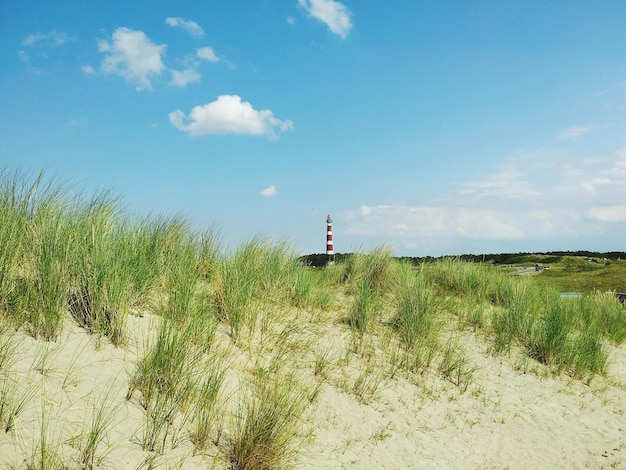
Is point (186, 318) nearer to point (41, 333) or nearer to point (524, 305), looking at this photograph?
point (41, 333)

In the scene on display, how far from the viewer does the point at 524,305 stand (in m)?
8.63

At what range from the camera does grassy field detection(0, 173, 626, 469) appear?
360 centimetres

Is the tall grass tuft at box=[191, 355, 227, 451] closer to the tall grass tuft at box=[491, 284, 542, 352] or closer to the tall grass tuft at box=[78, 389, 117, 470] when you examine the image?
the tall grass tuft at box=[78, 389, 117, 470]

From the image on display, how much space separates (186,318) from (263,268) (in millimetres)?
2010

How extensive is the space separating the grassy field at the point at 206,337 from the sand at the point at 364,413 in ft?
0.10

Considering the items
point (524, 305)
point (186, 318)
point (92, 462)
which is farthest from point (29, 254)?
point (524, 305)

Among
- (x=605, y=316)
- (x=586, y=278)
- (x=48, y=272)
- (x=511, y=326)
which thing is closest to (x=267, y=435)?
(x=48, y=272)

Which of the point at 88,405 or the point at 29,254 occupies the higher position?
the point at 29,254

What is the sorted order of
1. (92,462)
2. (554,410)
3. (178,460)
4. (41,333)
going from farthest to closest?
(554,410) < (41,333) < (178,460) < (92,462)

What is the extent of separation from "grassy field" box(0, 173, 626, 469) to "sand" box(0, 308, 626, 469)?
0.03m

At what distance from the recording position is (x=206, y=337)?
4957 mm

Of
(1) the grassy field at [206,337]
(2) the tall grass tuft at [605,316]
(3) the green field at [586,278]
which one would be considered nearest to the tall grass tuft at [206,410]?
(1) the grassy field at [206,337]

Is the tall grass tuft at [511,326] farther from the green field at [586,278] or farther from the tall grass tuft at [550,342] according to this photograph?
the green field at [586,278]

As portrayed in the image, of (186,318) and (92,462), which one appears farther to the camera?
(186,318)
